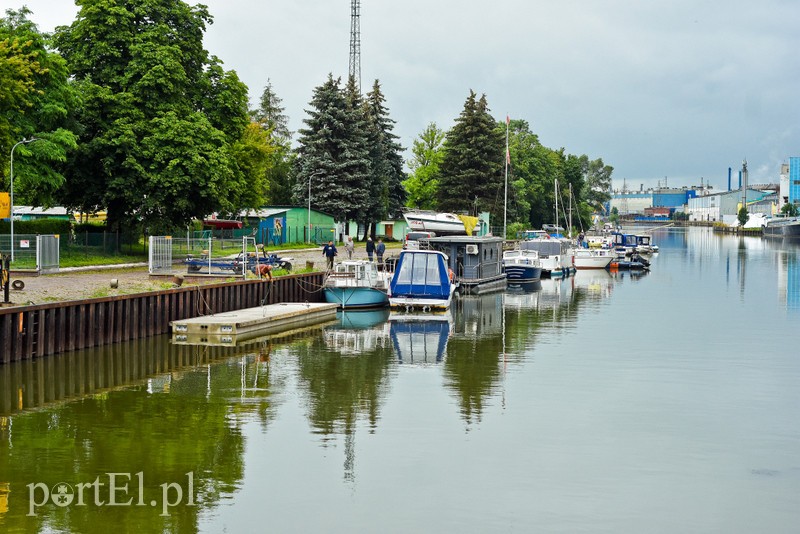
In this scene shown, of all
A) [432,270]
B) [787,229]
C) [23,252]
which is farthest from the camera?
[787,229]

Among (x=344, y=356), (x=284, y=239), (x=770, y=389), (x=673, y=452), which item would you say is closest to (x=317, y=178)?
(x=284, y=239)

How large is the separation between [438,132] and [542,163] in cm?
2511

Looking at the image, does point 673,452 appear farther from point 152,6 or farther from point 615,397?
point 152,6

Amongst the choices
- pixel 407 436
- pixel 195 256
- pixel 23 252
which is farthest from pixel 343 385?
pixel 195 256

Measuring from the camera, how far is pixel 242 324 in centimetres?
3594

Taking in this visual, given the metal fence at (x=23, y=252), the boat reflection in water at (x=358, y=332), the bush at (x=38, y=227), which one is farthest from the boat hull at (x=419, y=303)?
the bush at (x=38, y=227)

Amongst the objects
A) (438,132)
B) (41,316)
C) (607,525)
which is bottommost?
(607,525)

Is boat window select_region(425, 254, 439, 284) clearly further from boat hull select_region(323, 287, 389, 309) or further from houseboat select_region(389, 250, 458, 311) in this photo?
boat hull select_region(323, 287, 389, 309)

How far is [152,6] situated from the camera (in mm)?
52125

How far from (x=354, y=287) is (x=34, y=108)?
17.0 meters

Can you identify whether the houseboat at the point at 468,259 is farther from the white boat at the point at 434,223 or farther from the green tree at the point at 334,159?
the green tree at the point at 334,159

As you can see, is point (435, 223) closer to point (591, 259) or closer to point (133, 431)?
point (591, 259)

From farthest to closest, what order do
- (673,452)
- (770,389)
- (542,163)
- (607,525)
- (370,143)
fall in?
1. (542,163)
2. (370,143)
3. (770,389)
4. (673,452)
5. (607,525)

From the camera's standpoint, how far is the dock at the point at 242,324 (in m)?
35.2
